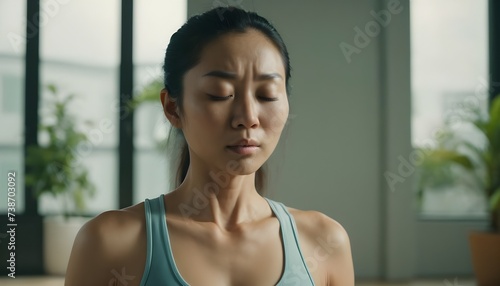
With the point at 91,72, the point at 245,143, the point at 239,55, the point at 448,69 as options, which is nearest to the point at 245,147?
the point at 245,143

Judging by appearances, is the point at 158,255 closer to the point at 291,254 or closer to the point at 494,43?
the point at 291,254

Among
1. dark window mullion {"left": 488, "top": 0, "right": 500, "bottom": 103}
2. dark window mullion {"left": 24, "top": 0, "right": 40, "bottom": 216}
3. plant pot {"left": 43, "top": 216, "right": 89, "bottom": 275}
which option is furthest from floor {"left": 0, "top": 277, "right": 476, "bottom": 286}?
dark window mullion {"left": 488, "top": 0, "right": 500, "bottom": 103}

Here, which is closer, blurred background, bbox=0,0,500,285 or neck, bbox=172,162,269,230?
neck, bbox=172,162,269,230

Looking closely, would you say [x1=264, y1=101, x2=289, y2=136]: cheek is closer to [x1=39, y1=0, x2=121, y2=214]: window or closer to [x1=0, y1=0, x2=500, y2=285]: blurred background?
[x1=0, y1=0, x2=500, y2=285]: blurred background

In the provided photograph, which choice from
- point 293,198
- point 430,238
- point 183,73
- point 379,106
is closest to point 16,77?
point 293,198

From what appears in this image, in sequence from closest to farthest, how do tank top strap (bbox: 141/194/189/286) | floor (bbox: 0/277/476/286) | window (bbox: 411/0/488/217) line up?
tank top strap (bbox: 141/194/189/286) < floor (bbox: 0/277/476/286) < window (bbox: 411/0/488/217)

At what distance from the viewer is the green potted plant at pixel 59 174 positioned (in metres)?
4.79

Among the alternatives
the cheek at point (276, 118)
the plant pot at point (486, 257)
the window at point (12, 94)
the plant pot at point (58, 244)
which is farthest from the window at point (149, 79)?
the cheek at point (276, 118)

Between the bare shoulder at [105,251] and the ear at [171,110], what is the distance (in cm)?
16

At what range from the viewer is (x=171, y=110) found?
94 cm

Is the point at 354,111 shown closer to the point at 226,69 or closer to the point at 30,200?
the point at 30,200

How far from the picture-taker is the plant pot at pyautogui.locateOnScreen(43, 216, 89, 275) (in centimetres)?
478

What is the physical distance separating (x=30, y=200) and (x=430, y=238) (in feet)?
10.3

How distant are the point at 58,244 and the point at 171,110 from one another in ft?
13.6
